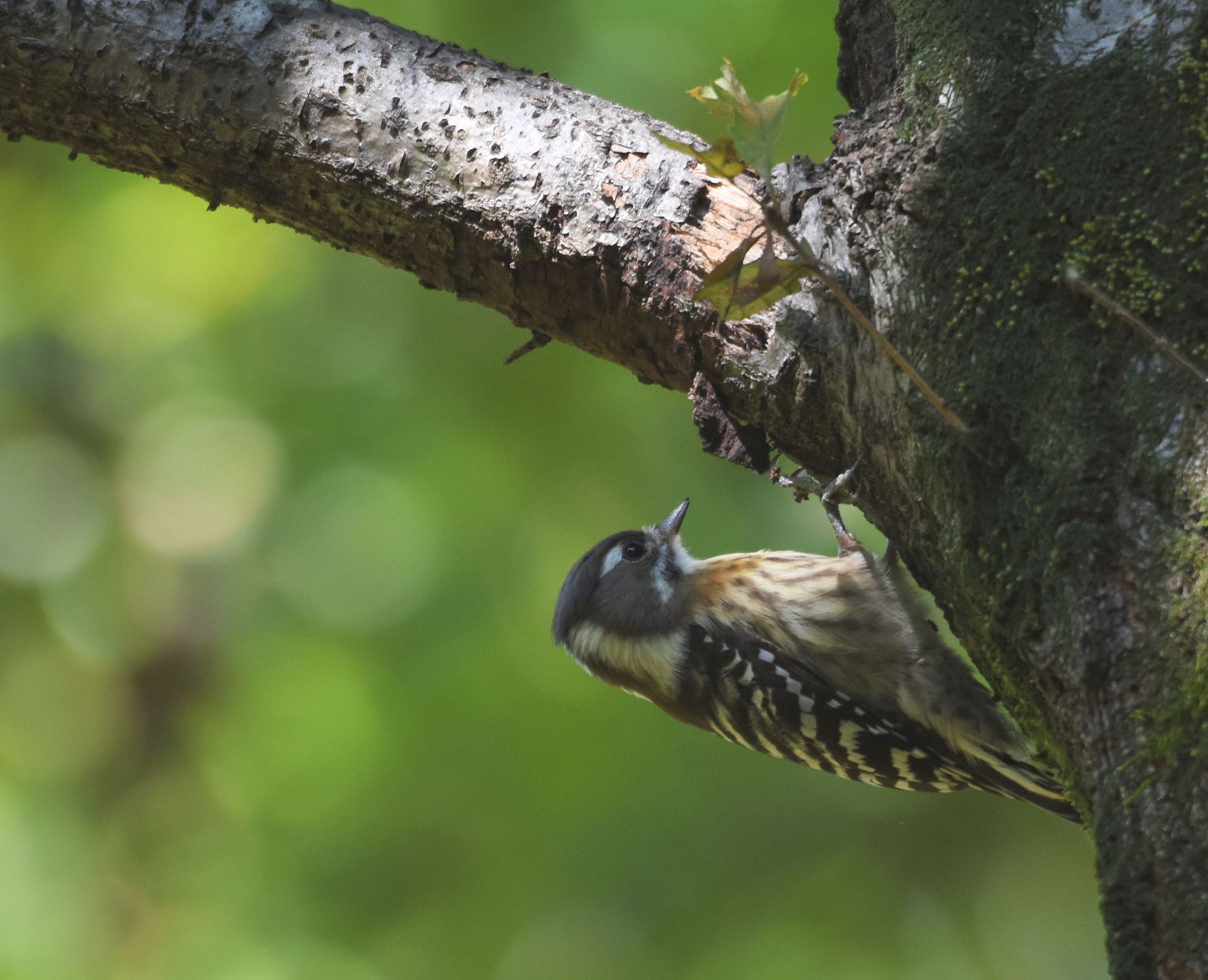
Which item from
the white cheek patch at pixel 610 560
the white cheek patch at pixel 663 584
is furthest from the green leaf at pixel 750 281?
the white cheek patch at pixel 610 560

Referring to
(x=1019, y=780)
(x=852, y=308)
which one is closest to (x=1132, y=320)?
(x=852, y=308)

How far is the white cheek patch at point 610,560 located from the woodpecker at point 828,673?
7.7 inches

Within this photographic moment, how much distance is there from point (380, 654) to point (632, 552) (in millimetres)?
1661

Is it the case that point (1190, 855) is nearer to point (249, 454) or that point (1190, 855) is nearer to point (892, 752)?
point (892, 752)

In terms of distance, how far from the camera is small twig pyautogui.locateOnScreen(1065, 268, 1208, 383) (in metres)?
1.44

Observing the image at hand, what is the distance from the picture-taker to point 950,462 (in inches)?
69.7

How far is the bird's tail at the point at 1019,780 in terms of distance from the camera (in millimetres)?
3240

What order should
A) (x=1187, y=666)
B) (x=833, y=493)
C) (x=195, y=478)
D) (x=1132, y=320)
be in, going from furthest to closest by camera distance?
(x=195, y=478) → (x=833, y=493) → (x=1132, y=320) → (x=1187, y=666)

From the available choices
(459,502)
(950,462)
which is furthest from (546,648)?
(950,462)

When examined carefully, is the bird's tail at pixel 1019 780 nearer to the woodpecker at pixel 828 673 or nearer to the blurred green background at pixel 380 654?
the woodpecker at pixel 828 673

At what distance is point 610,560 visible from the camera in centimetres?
413

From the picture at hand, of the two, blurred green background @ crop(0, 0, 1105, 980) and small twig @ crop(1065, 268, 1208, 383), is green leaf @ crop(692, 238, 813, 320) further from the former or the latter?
blurred green background @ crop(0, 0, 1105, 980)

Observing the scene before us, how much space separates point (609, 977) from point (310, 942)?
153 cm

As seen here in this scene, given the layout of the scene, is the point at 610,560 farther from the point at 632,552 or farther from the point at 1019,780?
the point at 1019,780
